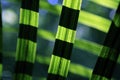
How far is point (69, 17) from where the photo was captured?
136 cm

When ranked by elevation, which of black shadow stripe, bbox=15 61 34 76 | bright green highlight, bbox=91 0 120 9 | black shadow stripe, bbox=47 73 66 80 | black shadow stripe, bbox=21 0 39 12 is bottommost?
black shadow stripe, bbox=47 73 66 80

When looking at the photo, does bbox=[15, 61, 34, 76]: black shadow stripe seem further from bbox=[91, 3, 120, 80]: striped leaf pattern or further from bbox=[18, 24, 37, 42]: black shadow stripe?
bbox=[91, 3, 120, 80]: striped leaf pattern

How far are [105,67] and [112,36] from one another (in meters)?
0.17

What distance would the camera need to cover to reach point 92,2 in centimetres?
150

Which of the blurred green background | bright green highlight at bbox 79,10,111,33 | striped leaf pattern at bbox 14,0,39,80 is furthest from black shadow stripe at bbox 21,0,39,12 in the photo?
bright green highlight at bbox 79,10,111,33

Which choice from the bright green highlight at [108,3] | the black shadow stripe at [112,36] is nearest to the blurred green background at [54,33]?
the bright green highlight at [108,3]

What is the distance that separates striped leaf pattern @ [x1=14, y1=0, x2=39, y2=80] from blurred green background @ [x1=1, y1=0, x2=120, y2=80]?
138mm

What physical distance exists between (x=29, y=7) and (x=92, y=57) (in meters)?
0.49

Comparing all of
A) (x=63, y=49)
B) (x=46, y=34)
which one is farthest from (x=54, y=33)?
(x=63, y=49)

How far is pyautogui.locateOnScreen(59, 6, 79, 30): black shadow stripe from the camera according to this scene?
1.36m

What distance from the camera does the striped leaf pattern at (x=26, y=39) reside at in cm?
138

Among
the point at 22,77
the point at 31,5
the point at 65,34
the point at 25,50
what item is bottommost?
the point at 22,77

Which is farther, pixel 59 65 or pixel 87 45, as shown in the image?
pixel 87 45

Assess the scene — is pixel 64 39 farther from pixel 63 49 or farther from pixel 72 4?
pixel 72 4
